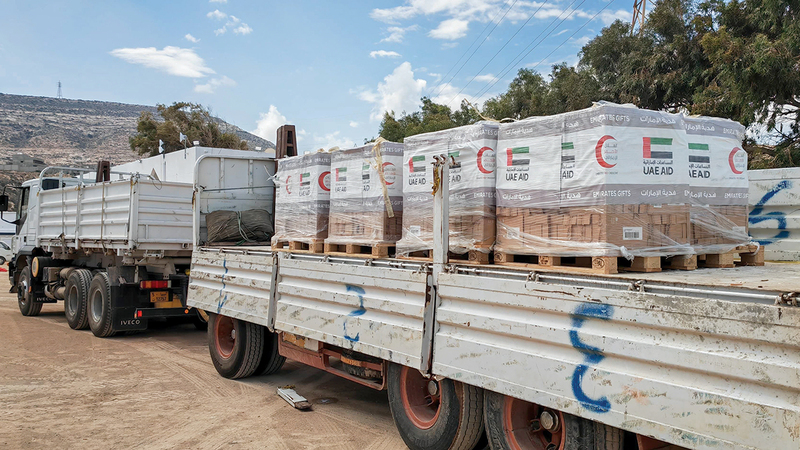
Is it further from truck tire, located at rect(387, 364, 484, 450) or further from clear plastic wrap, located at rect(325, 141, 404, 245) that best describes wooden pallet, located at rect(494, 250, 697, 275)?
clear plastic wrap, located at rect(325, 141, 404, 245)

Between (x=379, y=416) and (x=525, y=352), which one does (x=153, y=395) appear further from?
(x=525, y=352)

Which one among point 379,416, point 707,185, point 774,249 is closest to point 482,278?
point 707,185

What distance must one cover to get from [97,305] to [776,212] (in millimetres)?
10055

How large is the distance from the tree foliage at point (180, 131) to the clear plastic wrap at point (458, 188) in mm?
35968

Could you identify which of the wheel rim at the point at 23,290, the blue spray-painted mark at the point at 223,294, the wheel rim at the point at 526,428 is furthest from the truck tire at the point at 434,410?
the wheel rim at the point at 23,290

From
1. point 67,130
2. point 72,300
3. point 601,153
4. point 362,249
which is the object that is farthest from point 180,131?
point 601,153

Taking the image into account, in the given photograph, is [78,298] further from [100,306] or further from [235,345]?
[235,345]

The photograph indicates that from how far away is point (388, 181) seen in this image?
17.0 feet

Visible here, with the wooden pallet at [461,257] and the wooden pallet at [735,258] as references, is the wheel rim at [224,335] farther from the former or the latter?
the wooden pallet at [735,258]

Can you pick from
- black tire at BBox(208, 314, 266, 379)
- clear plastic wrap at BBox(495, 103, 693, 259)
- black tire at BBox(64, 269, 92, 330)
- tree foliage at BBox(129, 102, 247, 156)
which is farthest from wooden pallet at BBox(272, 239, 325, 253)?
tree foliage at BBox(129, 102, 247, 156)

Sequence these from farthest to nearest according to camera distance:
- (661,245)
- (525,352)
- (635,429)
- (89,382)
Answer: (89,382), (661,245), (525,352), (635,429)

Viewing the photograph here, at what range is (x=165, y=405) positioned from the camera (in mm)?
6066

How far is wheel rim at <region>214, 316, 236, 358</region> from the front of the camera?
23.6 feet

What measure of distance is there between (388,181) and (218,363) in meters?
3.52
